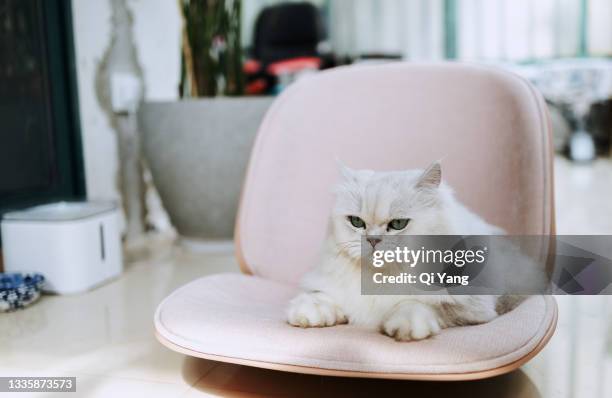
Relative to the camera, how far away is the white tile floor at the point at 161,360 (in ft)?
2.74

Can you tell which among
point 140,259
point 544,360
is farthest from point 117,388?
point 140,259

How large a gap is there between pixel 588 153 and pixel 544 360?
3166 mm

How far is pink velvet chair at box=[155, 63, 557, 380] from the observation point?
2.41 ft

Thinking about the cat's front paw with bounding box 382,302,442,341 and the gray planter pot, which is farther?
the gray planter pot

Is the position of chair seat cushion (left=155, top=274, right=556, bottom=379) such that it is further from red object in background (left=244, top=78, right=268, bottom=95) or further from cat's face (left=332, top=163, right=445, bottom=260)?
red object in background (left=244, top=78, right=268, bottom=95)

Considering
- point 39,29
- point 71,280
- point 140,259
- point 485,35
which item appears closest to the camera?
point 71,280

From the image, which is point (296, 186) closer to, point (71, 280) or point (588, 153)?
point (71, 280)

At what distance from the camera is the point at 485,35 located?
4336mm

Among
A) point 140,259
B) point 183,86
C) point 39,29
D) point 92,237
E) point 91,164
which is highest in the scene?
point 39,29

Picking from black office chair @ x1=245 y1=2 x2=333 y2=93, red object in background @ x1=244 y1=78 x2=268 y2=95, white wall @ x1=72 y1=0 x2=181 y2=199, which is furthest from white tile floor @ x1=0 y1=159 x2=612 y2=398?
black office chair @ x1=245 y1=2 x2=333 y2=93

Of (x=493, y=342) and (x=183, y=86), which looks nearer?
(x=493, y=342)

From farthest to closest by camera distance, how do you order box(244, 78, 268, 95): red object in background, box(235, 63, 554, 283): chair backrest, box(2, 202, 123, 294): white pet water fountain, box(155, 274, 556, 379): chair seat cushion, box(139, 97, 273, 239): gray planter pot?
1. box(244, 78, 268, 95): red object in background
2. box(139, 97, 273, 239): gray planter pot
3. box(2, 202, 123, 294): white pet water fountain
4. box(235, 63, 554, 283): chair backrest
5. box(155, 274, 556, 379): chair seat cushion

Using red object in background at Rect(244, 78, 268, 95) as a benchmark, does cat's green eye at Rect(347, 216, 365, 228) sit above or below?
below

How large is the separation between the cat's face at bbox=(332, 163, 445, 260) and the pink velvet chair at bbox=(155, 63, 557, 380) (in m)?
0.15
